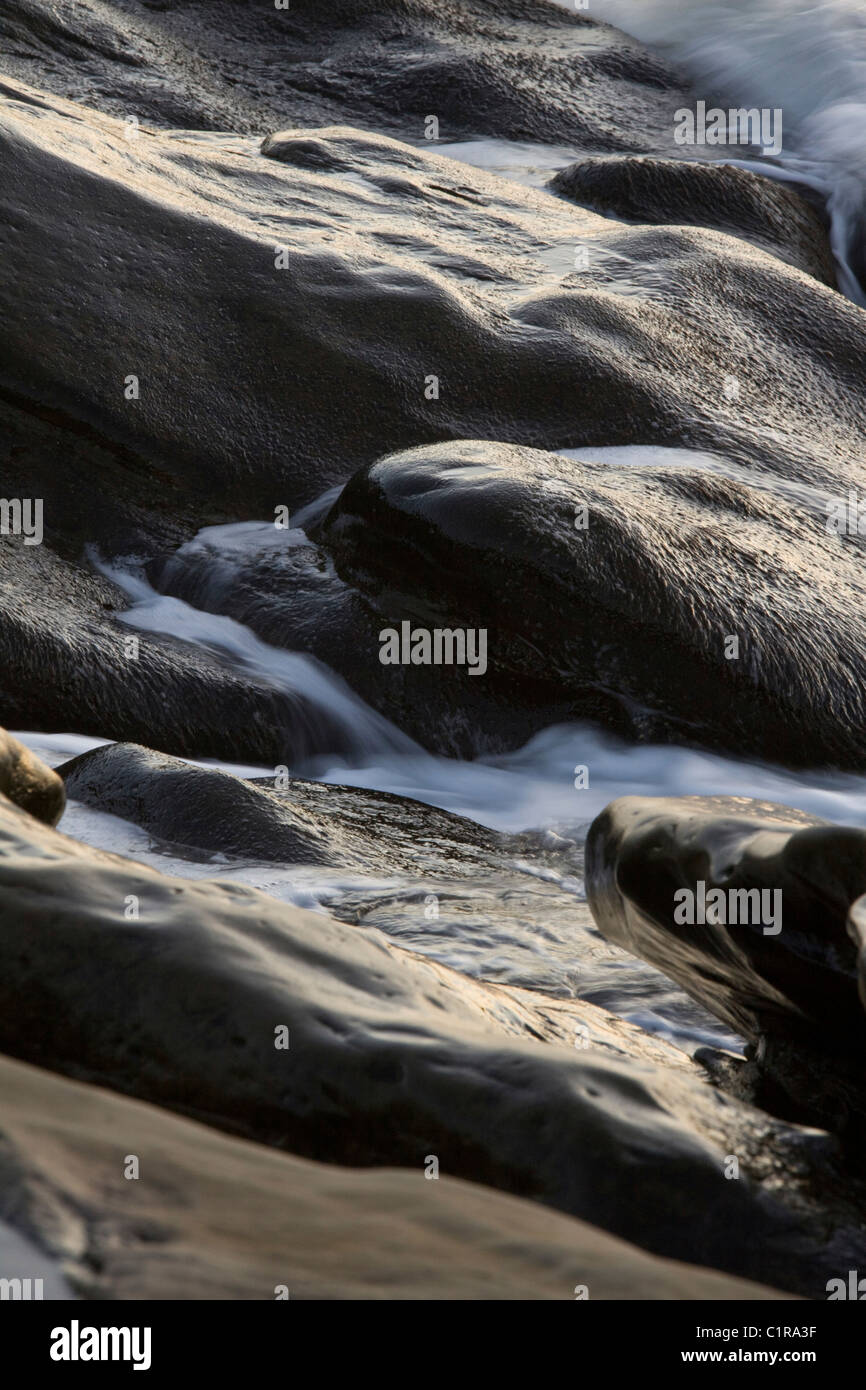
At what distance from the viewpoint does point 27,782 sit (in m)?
3.28

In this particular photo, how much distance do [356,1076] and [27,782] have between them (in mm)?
1392

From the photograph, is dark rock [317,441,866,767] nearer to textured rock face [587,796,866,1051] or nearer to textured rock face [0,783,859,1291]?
textured rock face [587,796,866,1051]

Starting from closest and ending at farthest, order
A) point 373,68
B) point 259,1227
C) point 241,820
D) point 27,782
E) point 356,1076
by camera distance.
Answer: point 259,1227
point 356,1076
point 27,782
point 241,820
point 373,68

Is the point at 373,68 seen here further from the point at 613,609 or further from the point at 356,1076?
the point at 356,1076

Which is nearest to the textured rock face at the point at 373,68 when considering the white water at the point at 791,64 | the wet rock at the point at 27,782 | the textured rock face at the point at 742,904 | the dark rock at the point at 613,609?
the white water at the point at 791,64

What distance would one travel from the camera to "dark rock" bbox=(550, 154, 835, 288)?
10867 mm

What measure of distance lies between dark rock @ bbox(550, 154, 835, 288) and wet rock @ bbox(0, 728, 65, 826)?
867 cm

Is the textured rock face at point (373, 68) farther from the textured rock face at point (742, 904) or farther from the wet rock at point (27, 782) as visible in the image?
the textured rock face at point (742, 904)

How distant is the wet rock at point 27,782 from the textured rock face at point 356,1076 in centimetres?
80

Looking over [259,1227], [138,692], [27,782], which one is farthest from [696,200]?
[259,1227]
